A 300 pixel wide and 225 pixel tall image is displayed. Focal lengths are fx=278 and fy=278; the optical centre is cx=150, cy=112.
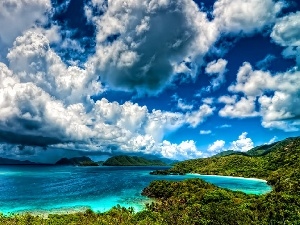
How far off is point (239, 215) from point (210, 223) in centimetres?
518

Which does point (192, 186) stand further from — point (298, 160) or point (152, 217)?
point (298, 160)

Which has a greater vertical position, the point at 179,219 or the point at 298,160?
the point at 298,160

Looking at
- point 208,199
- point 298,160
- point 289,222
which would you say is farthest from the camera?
point 298,160

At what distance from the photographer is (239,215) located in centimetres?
4806

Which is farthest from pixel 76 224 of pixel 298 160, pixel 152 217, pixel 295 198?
pixel 298 160

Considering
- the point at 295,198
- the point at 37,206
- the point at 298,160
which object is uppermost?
the point at 298,160

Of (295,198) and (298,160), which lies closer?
(295,198)

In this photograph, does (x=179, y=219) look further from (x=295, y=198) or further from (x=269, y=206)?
(x=295, y=198)

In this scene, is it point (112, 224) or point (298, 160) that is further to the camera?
point (298, 160)

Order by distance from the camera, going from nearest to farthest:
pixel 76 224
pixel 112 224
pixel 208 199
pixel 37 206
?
1. pixel 112 224
2. pixel 76 224
3. pixel 208 199
4. pixel 37 206

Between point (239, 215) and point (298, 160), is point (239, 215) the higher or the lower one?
the lower one

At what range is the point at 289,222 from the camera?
42.9m

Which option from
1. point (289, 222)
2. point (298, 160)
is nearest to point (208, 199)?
Answer: point (289, 222)

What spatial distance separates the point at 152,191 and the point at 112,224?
→ 67.3m
